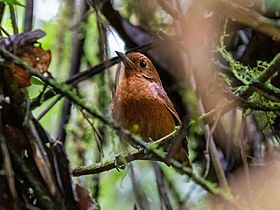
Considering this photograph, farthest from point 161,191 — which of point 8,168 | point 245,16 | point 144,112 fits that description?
point 8,168

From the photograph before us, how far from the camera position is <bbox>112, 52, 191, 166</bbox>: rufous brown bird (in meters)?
2.66

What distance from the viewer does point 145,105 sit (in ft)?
8.89

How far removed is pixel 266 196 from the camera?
242 centimetres

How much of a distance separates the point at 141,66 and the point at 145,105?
336mm

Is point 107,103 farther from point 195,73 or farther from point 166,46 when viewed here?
point 195,73

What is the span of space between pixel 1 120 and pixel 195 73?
47.9 inches

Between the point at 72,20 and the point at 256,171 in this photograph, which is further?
the point at 72,20

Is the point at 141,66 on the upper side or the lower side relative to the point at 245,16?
lower

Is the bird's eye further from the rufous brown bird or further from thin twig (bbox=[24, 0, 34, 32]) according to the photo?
thin twig (bbox=[24, 0, 34, 32])

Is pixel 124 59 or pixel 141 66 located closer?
pixel 124 59

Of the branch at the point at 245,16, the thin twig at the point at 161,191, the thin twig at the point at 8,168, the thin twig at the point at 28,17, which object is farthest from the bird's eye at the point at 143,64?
the thin twig at the point at 8,168

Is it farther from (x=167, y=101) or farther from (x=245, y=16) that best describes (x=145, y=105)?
(x=245, y=16)

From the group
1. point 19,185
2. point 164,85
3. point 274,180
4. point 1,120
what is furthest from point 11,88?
point 164,85

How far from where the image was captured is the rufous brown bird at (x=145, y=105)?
266cm
